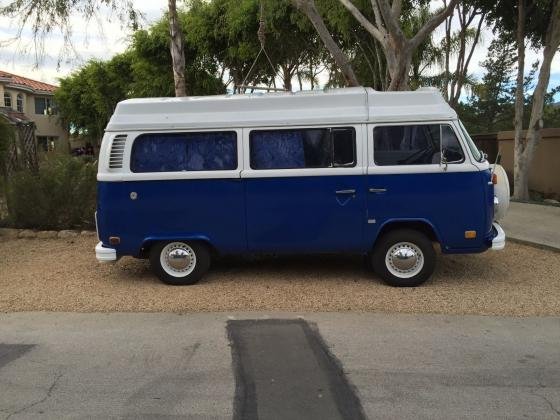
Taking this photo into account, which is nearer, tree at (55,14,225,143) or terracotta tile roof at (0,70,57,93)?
tree at (55,14,225,143)

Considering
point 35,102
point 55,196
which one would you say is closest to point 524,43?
point 55,196

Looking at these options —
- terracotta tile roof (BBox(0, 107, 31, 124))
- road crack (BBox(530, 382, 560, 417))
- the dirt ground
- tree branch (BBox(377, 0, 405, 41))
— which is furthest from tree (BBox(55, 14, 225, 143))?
road crack (BBox(530, 382, 560, 417))

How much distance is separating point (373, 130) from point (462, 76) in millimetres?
10481

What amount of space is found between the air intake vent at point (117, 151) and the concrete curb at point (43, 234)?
402 centimetres

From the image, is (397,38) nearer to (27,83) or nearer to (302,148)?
(302,148)

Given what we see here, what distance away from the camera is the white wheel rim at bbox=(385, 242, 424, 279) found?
23.7ft

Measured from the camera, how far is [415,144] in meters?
7.07

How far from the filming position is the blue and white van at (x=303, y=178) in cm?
703

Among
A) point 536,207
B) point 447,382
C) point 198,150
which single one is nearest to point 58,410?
point 447,382

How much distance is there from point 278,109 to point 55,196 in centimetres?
564

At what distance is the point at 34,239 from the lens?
1078cm

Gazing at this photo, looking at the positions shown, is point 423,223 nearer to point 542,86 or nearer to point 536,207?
point 536,207

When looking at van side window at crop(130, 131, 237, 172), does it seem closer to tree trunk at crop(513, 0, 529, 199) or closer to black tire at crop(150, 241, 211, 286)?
black tire at crop(150, 241, 211, 286)

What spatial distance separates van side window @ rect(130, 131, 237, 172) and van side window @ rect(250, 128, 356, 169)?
1.14 ft
